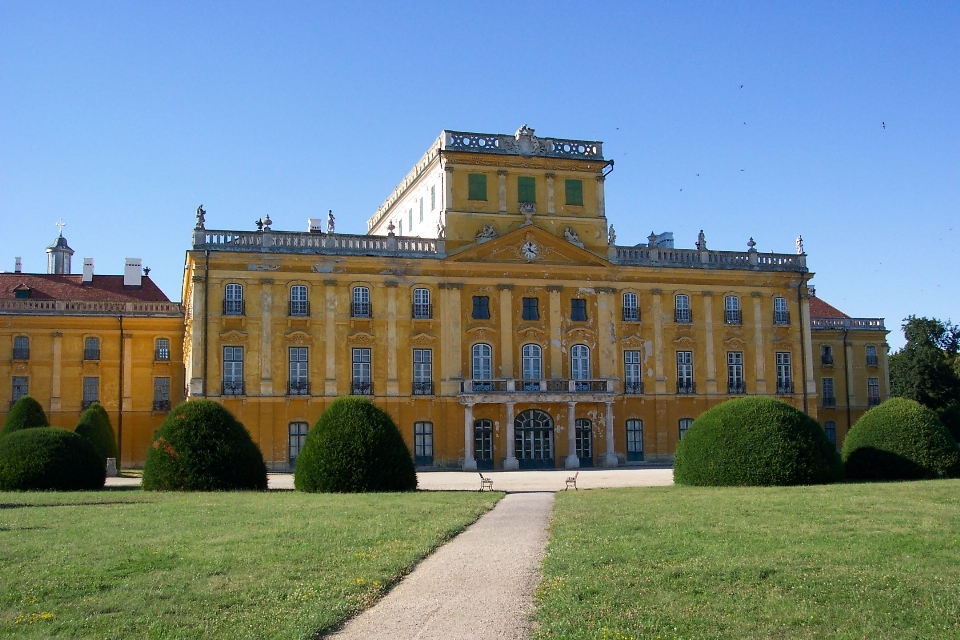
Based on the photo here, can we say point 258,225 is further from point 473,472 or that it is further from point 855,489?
point 855,489

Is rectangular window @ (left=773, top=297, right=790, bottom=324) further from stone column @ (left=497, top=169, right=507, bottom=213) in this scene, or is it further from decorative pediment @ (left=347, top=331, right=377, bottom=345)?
decorative pediment @ (left=347, top=331, right=377, bottom=345)

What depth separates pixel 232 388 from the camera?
46.0 metres

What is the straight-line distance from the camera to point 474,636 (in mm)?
10352

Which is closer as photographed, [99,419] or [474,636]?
[474,636]

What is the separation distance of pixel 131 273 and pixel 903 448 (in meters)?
44.9

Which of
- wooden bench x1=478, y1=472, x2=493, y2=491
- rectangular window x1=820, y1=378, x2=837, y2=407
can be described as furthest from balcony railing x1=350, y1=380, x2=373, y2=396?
A: rectangular window x1=820, y1=378, x2=837, y2=407

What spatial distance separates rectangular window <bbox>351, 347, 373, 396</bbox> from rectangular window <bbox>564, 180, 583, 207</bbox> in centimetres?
1265

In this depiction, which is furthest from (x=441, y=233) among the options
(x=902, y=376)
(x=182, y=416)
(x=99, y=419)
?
(x=902, y=376)

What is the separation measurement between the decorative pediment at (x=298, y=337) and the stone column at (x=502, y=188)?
1114 cm

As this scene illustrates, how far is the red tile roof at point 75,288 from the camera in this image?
5622 cm

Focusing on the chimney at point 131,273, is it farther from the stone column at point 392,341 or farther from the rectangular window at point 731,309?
the rectangular window at point 731,309

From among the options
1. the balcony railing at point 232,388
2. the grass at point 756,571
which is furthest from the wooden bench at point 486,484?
the balcony railing at point 232,388

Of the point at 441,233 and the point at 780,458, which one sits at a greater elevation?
the point at 441,233

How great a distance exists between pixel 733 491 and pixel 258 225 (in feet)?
95.4
